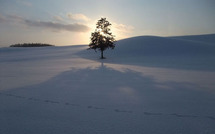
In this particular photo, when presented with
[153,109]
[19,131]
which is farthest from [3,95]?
[153,109]

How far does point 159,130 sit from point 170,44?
42231mm

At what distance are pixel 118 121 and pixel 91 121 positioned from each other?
2.76 feet

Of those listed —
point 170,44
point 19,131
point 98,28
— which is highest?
point 98,28

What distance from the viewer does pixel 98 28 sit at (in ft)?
97.3

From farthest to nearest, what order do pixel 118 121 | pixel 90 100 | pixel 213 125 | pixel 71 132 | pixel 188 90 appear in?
pixel 188 90 < pixel 90 100 < pixel 118 121 < pixel 213 125 < pixel 71 132

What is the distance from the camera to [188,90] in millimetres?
7293

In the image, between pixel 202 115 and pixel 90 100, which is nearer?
pixel 202 115

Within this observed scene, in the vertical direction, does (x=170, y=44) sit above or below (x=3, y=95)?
above

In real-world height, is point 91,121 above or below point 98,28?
below

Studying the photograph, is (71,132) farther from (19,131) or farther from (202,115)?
(202,115)

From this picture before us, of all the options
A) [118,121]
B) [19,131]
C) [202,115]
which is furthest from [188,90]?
[19,131]

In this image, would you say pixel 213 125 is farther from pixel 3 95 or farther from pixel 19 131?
pixel 3 95

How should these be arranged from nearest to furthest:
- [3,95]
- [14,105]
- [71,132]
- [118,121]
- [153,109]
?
[71,132]
[118,121]
[153,109]
[14,105]
[3,95]

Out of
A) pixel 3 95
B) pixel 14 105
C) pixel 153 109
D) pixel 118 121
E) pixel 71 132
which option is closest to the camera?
pixel 71 132
